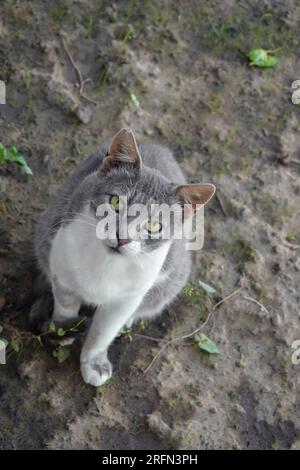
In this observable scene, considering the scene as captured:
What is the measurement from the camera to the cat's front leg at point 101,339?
7.81 ft

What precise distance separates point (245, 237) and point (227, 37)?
1609mm

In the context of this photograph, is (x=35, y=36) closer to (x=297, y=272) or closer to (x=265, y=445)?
(x=297, y=272)

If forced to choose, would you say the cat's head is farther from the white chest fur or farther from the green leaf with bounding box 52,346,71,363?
the green leaf with bounding box 52,346,71,363

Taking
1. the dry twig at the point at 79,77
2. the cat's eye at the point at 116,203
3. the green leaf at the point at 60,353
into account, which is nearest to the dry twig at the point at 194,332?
the green leaf at the point at 60,353

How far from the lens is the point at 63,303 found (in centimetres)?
249

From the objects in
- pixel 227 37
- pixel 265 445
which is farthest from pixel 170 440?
pixel 227 37

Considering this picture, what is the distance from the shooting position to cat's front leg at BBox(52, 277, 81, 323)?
2.40 m

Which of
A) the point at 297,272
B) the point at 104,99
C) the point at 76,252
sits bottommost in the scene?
the point at 297,272

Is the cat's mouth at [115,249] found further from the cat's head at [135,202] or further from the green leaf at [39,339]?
the green leaf at [39,339]

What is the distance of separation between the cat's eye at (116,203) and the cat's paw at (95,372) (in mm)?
880

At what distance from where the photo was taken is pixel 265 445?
2582mm

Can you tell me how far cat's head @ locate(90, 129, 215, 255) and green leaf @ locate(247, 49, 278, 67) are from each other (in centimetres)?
211

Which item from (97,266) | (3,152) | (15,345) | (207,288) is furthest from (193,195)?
(3,152)

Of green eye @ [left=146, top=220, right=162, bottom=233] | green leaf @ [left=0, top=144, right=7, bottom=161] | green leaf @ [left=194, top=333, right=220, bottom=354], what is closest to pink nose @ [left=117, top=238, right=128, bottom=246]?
green eye @ [left=146, top=220, right=162, bottom=233]
